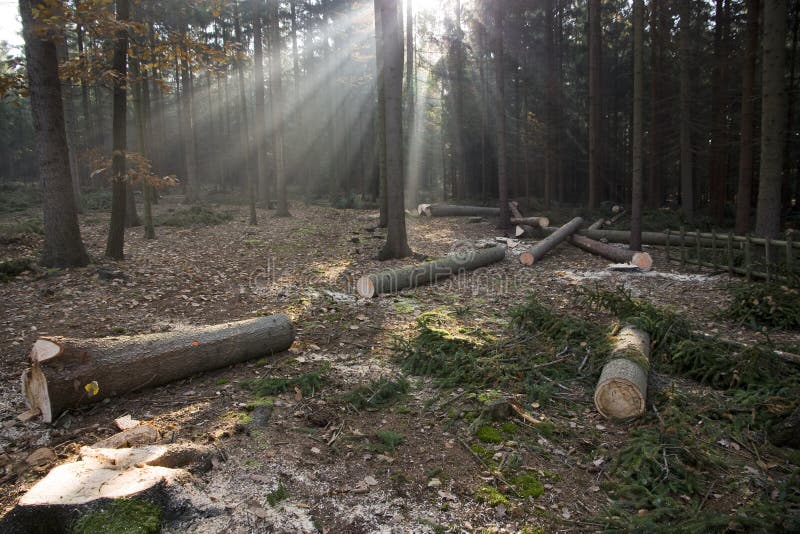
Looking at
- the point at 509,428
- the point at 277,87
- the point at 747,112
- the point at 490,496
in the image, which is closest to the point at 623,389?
the point at 509,428

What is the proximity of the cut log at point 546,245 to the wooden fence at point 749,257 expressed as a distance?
2.90 m

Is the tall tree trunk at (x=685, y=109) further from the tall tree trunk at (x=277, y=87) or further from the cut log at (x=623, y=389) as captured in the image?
the tall tree trunk at (x=277, y=87)

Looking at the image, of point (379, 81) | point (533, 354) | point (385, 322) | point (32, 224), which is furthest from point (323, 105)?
point (533, 354)

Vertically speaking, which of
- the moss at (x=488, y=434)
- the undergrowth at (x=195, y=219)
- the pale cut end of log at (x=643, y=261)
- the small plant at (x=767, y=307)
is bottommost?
the moss at (x=488, y=434)

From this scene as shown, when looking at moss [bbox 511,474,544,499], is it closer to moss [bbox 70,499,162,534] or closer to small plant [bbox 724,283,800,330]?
moss [bbox 70,499,162,534]

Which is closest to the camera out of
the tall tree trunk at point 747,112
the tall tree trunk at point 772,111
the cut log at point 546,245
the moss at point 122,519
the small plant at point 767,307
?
the moss at point 122,519

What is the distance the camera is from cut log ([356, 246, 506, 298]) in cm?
902

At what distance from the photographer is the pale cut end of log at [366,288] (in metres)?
8.94

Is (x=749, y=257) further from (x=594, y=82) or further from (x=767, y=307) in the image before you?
(x=594, y=82)

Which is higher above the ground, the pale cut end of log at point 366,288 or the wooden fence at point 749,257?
the wooden fence at point 749,257

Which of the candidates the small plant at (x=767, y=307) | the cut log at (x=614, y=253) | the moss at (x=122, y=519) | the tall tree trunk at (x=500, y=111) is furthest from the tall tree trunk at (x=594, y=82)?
the moss at (x=122, y=519)

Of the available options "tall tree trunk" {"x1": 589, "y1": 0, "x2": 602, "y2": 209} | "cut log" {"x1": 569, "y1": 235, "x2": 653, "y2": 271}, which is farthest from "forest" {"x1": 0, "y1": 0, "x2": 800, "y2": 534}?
"tall tree trunk" {"x1": 589, "y1": 0, "x2": 602, "y2": 209}

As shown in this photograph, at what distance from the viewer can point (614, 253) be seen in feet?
40.1

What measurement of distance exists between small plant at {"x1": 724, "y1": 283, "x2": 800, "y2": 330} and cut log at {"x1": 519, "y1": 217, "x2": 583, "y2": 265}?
513cm
